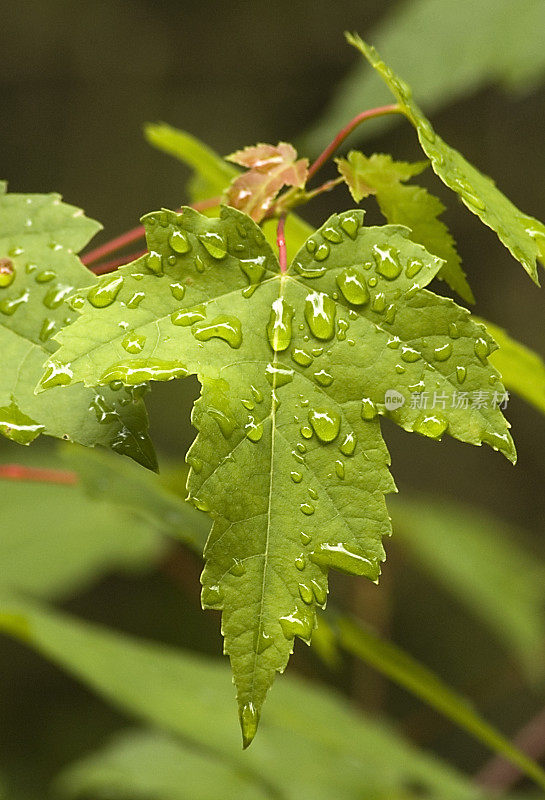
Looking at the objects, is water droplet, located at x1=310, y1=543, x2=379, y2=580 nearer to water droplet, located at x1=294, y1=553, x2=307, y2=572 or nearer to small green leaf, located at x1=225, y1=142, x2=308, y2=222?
water droplet, located at x1=294, y1=553, x2=307, y2=572

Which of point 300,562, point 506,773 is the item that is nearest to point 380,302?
point 300,562

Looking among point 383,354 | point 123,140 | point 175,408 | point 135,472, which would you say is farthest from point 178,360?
point 123,140

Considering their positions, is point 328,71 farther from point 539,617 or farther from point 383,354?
point 383,354

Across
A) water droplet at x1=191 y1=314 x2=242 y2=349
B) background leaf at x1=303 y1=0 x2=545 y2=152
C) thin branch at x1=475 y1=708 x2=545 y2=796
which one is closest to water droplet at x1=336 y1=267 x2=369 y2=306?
water droplet at x1=191 y1=314 x2=242 y2=349

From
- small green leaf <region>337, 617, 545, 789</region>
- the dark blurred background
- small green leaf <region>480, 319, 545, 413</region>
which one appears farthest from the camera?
the dark blurred background

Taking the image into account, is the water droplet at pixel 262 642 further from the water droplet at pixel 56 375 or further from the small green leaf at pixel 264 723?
the small green leaf at pixel 264 723

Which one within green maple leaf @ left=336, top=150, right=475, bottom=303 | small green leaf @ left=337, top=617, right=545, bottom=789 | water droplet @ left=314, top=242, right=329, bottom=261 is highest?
green maple leaf @ left=336, top=150, right=475, bottom=303
